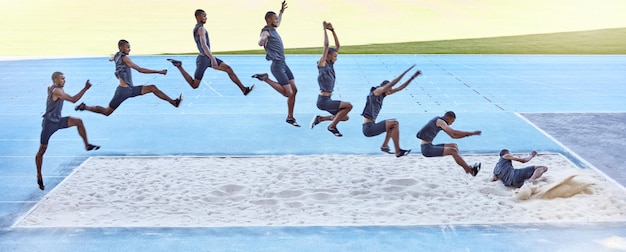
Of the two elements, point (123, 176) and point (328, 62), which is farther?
point (123, 176)

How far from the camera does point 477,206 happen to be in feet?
46.1

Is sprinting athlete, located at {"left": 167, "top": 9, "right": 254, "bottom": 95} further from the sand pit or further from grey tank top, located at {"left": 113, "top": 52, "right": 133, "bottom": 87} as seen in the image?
the sand pit

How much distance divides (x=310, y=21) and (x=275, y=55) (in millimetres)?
37098

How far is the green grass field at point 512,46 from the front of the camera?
3525 centimetres

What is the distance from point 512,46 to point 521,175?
927 inches

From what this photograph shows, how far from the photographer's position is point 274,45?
9164 millimetres

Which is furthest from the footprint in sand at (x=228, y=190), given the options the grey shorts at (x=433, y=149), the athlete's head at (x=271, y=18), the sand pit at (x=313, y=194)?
the athlete's head at (x=271, y=18)

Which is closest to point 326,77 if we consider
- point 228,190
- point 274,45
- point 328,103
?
point 328,103

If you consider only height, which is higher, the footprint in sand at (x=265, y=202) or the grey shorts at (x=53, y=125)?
the grey shorts at (x=53, y=125)

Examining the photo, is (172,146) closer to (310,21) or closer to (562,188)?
(562,188)

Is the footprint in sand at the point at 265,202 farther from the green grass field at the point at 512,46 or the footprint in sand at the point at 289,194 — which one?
the green grass field at the point at 512,46

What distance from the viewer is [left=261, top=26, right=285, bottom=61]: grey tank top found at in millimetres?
9009

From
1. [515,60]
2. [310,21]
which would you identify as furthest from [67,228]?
[310,21]

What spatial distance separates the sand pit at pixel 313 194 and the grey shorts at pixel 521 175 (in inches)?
7.6
